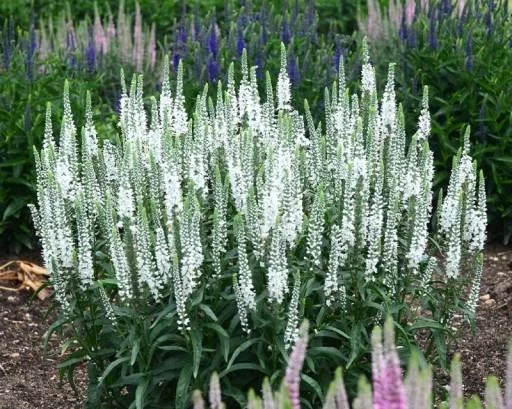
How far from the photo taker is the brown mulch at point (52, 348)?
609cm

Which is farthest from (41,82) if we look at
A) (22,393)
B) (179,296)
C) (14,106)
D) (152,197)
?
(179,296)

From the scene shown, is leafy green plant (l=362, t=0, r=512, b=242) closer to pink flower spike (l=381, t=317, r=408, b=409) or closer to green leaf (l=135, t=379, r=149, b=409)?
green leaf (l=135, t=379, r=149, b=409)

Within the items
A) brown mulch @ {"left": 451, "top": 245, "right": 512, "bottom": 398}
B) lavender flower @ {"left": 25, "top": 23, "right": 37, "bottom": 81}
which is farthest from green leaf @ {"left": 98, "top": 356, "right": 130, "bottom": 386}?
lavender flower @ {"left": 25, "top": 23, "right": 37, "bottom": 81}

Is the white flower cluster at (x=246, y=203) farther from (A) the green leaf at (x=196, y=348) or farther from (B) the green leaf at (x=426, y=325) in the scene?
(B) the green leaf at (x=426, y=325)

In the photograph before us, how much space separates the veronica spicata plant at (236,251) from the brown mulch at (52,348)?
2.47 ft

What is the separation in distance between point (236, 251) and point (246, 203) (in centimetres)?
26

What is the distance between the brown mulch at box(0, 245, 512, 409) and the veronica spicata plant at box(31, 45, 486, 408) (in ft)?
2.47

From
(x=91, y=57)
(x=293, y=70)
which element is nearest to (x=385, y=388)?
(x=293, y=70)

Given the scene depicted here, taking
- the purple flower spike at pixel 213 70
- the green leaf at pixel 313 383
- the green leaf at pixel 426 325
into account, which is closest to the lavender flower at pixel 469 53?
the purple flower spike at pixel 213 70

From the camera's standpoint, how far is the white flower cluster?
4.59 m

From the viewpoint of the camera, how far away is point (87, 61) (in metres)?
9.27

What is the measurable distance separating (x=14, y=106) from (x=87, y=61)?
4.69 ft

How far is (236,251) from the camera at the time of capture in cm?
487

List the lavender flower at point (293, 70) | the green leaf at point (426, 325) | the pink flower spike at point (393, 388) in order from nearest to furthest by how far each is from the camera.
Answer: the pink flower spike at point (393, 388), the green leaf at point (426, 325), the lavender flower at point (293, 70)
